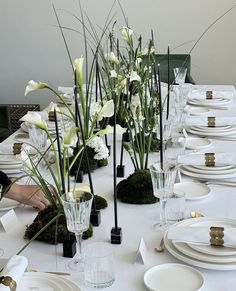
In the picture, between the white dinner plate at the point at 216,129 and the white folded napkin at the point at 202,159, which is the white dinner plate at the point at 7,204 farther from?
the white dinner plate at the point at 216,129

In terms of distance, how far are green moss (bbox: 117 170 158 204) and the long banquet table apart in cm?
2

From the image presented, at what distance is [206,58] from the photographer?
455 centimetres

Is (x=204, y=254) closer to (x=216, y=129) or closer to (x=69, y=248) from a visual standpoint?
(x=69, y=248)

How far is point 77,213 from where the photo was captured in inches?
51.7

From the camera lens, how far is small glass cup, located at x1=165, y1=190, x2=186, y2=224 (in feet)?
Answer: 5.29

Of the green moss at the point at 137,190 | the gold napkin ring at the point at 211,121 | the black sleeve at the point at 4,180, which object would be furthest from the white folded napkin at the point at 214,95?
the black sleeve at the point at 4,180

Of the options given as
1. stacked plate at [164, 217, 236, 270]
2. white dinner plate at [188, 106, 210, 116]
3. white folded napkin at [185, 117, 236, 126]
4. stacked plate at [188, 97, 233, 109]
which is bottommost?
stacked plate at [164, 217, 236, 270]

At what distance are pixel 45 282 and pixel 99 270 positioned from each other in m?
0.13

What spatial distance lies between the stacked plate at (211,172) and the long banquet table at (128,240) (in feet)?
0.21

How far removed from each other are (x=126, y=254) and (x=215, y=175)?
0.65m

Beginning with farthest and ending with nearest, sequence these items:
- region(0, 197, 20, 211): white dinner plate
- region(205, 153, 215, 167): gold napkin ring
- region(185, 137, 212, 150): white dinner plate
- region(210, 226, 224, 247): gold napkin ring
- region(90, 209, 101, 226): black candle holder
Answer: region(185, 137, 212, 150): white dinner plate
region(205, 153, 215, 167): gold napkin ring
region(0, 197, 20, 211): white dinner plate
region(90, 209, 101, 226): black candle holder
region(210, 226, 224, 247): gold napkin ring

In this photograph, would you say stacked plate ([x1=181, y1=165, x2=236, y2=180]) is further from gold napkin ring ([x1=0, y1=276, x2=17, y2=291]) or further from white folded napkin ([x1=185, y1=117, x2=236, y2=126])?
gold napkin ring ([x1=0, y1=276, x2=17, y2=291])

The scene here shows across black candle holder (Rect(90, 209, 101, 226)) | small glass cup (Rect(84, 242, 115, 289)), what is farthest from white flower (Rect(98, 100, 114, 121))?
small glass cup (Rect(84, 242, 115, 289))

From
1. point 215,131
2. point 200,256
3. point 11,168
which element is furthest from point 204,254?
point 215,131
